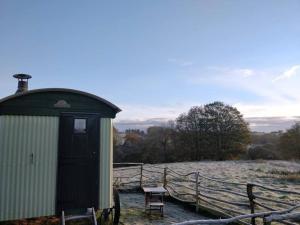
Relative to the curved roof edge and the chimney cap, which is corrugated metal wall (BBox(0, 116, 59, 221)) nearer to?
the curved roof edge

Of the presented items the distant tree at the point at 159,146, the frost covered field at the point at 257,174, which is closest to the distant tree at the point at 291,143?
the frost covered field at the point at 257,174

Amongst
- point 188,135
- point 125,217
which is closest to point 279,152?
point 188,135

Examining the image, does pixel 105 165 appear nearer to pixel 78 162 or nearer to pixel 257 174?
pixel 78 162

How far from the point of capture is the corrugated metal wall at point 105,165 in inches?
294

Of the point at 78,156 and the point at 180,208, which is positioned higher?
the point at 78,156

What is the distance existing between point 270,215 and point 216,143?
1086 inches

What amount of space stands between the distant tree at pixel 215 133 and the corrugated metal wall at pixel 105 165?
24.9m

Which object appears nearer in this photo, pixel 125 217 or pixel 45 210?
pixel 45 210

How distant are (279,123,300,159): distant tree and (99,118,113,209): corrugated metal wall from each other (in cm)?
2767

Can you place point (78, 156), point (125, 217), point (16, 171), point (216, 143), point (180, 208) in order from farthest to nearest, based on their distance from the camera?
1. point (216, 143)
2. point (180, 208)
3. point (125, 217)
4. point (78, 156)
5. point (16, 171)

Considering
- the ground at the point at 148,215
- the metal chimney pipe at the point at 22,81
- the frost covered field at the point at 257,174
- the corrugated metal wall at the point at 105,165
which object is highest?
the metal chimney pipe at the point at 22,81

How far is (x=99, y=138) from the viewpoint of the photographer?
7.49 metres

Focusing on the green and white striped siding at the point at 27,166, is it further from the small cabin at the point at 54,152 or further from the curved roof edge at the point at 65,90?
the curved roof edge at the point at 65,90

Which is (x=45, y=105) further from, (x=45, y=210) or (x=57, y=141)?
(x=45, y=210)
